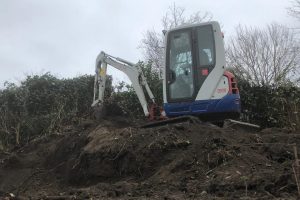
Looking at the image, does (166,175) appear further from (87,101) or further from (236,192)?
(87,101)

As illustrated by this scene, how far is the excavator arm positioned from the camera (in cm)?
1270

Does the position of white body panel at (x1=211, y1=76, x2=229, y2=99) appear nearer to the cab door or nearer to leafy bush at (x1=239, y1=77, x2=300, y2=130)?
the cab door

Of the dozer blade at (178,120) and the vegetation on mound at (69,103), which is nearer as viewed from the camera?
the dozer blade at (178,120)

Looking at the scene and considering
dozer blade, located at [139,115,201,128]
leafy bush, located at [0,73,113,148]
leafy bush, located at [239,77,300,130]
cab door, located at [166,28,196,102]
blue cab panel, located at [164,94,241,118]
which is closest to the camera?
dozer blade, located at [139,115,201,128]

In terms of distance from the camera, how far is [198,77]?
1112cm

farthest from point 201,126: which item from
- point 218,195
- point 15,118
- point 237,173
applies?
point 15,118

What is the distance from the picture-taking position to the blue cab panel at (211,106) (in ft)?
36.1

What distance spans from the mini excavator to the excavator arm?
4.26 feet

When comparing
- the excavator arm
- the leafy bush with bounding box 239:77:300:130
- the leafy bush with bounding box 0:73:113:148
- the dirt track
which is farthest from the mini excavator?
the leafy bush with bounding box 0:73:113:148

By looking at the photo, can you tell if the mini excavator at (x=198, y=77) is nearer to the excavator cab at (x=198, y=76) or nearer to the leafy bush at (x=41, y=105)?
the excavator cab at (x=198, y=76)

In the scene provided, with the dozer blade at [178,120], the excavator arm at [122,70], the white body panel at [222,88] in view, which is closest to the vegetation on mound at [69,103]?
the excavator arm at [122,70]

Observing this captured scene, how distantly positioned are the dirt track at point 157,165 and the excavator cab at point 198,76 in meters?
1.20

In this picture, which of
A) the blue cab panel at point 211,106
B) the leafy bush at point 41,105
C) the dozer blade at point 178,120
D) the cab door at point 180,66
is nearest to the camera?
the dozer blade at point 178,120

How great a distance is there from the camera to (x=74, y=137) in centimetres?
1186
